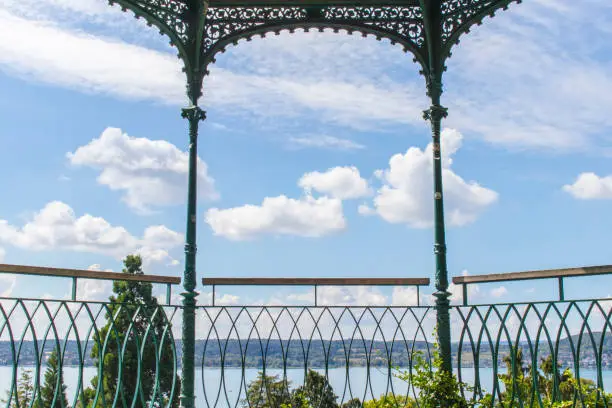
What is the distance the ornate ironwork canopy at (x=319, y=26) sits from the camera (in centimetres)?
→ 530

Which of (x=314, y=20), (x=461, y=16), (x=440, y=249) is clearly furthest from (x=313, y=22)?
(x=440, y=249)

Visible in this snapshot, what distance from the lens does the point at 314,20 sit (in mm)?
5742

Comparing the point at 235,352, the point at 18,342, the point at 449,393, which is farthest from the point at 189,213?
the point at 449,393

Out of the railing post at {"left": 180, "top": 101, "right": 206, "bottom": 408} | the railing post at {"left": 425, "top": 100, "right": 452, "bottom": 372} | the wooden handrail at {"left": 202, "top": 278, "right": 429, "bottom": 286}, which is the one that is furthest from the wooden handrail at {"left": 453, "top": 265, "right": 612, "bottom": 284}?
the railing post at {"left": 180, "top": 101, "right": 206, "bottom": 408}

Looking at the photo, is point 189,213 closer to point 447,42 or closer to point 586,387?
point 447,42

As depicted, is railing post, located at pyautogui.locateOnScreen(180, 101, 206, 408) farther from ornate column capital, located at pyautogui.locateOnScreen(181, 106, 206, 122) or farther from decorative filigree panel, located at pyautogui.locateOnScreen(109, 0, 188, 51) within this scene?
decorative filigree panel, located at pyautogui.locateOnScreen(109, 0, 188, 51)

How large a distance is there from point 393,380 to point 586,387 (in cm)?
128

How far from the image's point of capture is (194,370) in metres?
4.99

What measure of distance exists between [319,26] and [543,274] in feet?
9.02

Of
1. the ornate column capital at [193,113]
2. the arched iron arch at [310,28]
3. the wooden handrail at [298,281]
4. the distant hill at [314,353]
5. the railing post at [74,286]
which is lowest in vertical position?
the distant hill at [314,353]

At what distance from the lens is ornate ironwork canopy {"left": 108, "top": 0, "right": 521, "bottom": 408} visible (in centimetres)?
530

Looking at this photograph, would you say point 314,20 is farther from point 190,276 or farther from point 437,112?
point 190,276

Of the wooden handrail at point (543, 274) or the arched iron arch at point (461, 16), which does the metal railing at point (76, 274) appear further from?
the arched iron arch at point (461, 16)

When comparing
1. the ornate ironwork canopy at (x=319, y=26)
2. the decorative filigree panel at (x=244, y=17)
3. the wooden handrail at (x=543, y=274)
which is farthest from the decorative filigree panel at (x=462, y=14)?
the wooden handrail at (x=543, y=274)
